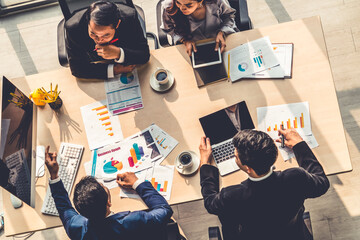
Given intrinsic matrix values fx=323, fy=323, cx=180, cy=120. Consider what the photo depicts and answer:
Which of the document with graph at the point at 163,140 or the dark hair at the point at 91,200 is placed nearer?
the dark hair at the point at 91,200

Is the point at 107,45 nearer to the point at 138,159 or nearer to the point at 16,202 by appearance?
the point at 138,159

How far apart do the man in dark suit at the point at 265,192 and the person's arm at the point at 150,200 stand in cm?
23

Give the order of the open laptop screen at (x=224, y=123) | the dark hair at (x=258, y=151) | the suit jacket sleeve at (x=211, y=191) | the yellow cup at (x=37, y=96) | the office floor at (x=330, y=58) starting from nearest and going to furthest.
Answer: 1. the dark hair at (x=258, y=151)
2. the suit jacket sleeve at (x=211, y=191)
3. the open laptop screen at (x=224, y=123)
4. the yellow cup at (x=37, y=96)
5. the office floor at (x=330, y=58)

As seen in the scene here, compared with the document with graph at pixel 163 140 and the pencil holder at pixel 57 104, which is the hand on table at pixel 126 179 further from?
the pencil holder at pixel 57 104

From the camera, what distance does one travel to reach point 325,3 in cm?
286

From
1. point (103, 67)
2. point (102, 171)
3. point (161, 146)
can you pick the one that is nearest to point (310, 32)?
point (161, 146)

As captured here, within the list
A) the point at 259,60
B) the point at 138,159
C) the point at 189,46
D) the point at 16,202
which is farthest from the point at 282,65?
the point at 16,202

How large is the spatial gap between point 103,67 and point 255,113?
96 centimetres

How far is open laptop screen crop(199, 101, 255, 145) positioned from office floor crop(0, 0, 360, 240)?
89 cm

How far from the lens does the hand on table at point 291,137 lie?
1.71 meters

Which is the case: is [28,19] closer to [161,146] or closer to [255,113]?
[161,146]

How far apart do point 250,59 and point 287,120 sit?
1.39 feet

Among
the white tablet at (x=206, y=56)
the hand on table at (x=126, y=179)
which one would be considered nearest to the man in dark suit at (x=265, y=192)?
the hand on table at (x=126, y=179)

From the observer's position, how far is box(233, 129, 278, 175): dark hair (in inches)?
58.8
